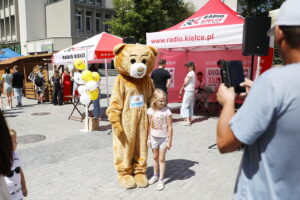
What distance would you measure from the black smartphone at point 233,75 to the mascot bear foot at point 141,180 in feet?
8.88

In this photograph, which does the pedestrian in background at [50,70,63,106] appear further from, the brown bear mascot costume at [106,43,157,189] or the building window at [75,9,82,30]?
the building window at [75,9,82,30]

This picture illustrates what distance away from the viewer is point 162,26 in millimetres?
26547

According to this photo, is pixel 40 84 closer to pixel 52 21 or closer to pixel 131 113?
pixel 131 113

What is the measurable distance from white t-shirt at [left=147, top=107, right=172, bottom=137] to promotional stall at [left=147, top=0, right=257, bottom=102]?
4.14m

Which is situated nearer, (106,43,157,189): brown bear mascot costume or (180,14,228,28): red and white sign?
(106,43,157,189): brown bear mascot costume

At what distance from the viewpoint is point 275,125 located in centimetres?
126

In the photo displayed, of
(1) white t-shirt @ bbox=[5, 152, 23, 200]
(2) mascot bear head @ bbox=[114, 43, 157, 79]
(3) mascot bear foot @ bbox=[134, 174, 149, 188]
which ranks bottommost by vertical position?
(3) mascot bear foot @ bbox=[134, 174, 149, 188]

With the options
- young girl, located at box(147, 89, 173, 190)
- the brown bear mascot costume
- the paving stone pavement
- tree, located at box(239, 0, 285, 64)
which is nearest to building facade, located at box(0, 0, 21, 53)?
tree, located at box(239, 0, 285, 64)

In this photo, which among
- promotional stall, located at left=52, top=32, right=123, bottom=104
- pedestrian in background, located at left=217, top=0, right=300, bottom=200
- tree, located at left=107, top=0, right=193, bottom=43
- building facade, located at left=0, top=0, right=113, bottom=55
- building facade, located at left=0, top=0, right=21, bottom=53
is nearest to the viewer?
pedestrian in background, located at left=217, top=0, right=300, bottom=200

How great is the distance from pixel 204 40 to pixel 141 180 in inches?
195

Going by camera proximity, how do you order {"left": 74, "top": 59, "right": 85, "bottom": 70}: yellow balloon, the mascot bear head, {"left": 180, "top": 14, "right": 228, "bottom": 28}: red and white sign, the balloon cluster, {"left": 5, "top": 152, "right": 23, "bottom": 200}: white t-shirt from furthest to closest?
{"left": 74, "top": 59, "right": 85, "bottom": 70}: yellow balloon → {"left": 180, "top": 14, "right": 228, "bottom": 28}: red and white sign → the balloon cluster → the mascot bear head → {"left": 5, "top": 152, "right": 23, "bottom": 200}: white t-shirt

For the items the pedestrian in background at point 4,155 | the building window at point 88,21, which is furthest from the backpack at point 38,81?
the building window at point 88,21

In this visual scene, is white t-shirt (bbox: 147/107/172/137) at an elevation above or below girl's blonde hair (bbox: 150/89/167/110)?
below

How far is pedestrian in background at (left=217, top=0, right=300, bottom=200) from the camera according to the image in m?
1.21
